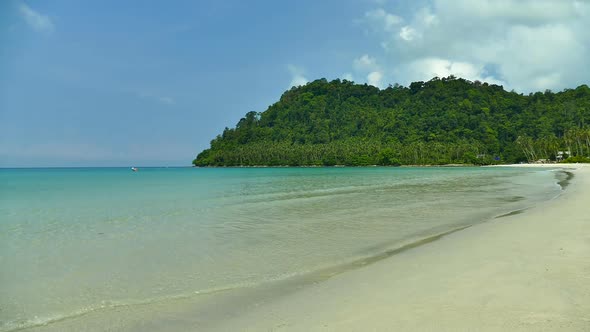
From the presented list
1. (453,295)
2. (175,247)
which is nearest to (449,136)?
(175,247)

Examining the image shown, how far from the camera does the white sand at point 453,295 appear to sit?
153 inches

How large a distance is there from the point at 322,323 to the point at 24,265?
7023 mm

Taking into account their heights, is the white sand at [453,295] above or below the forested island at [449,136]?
below

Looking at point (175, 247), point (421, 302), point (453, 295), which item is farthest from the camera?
point (175, 247)

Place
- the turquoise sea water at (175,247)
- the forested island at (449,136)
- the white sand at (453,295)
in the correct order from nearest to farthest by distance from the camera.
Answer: the white sand at (453,295), the turquoise sea water at (175,247), the forested island at (449,136)

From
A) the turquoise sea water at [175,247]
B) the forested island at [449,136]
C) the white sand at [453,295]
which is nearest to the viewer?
the white sand at [453,295]

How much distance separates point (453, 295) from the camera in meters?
4.68

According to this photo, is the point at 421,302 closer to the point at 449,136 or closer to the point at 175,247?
the point at 175,247

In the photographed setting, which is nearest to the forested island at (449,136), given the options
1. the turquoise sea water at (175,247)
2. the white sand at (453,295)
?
the turquoise sea water at (175,247)

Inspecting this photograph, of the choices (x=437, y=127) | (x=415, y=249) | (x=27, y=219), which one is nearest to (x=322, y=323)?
(x=415, y=249)

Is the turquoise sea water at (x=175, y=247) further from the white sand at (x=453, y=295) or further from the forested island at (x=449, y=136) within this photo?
the forested island at (x=449, y=136)

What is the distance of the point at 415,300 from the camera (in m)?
4.59

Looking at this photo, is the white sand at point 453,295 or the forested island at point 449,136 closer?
the white sand at point 453,295

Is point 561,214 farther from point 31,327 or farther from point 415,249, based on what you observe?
point 31,327
